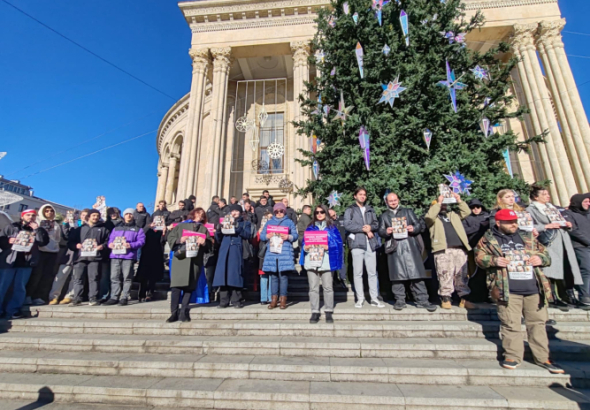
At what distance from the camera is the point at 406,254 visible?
16.2 ft

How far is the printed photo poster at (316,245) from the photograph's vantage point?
14.9 feet

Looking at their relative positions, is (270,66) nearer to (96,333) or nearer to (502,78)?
(502,78)

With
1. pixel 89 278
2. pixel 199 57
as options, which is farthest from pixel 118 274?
pixel 199 57

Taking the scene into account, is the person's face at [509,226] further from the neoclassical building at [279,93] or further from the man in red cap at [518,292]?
the neoclassical building at [279,93]

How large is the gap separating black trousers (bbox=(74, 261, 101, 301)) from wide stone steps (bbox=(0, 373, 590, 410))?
261 centimetres

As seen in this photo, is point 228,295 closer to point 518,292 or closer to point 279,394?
point 279,394

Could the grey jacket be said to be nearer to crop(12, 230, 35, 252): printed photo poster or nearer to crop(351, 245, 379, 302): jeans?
crop(351, 245, 379, 302): jeans

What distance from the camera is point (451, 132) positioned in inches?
263

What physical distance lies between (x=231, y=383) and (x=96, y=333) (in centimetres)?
285

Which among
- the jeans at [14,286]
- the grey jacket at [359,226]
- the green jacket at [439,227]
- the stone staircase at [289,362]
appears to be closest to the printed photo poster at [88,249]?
the jeans at [14,286]

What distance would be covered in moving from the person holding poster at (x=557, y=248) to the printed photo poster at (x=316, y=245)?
362 cm

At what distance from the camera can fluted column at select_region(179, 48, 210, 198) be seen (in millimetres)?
15594

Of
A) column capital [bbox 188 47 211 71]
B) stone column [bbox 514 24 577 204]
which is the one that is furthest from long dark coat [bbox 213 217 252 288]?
stone column [bbox 514 24 577 204]

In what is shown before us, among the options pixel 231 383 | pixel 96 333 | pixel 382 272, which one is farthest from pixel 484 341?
pixel 96 333
